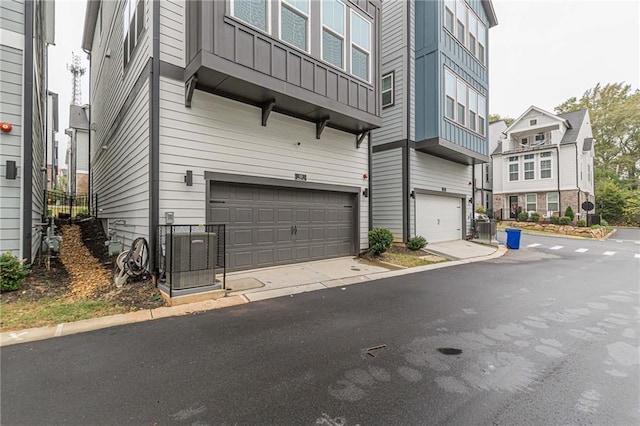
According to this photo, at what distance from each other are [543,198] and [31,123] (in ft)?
95.0

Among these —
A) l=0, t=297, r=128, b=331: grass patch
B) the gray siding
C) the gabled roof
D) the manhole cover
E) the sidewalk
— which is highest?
the gabled roof

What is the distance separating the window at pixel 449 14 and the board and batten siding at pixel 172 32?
30.9 feet

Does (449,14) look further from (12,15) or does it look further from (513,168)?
(513,168)

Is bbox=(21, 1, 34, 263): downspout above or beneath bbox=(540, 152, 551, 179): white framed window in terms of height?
beneath

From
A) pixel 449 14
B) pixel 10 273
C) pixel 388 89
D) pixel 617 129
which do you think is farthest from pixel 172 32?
pixel 617 129

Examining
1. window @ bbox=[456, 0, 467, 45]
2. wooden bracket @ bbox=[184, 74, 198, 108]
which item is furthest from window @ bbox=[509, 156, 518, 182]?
wooden bracket @ bbox=[184, 74, 198, 108]

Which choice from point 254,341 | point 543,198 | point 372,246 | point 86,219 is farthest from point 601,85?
point 86,219

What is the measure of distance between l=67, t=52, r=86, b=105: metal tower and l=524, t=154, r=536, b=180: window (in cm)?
4936

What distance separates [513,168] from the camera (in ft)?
80.0

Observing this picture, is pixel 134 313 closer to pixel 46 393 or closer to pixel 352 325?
pixel 46 393

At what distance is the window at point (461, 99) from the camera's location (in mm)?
11391

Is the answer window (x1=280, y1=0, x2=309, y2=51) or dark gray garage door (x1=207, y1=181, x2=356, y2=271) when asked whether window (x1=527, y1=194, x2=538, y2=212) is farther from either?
window (x1=280, y1=0, x2=309, y2=51)

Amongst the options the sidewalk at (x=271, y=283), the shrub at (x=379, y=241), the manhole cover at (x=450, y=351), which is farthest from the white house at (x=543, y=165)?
the manhole cover at (x=450, y=351)

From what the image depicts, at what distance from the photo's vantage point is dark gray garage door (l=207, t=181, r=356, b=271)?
6.52m
